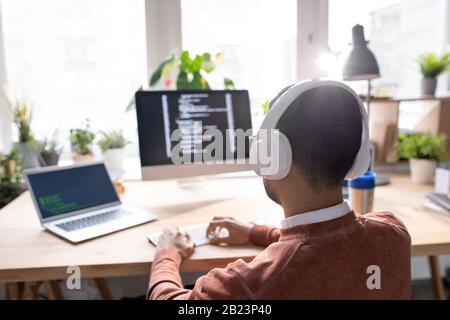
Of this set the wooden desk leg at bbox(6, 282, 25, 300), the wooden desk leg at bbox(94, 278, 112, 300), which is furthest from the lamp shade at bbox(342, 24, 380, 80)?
the wooden desk leg at bbox(6, 282, 25, 300)

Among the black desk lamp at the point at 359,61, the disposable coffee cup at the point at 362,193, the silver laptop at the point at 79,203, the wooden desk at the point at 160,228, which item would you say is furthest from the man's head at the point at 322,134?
the black desk lamp at the point at 359,61

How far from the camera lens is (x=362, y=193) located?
1.30m

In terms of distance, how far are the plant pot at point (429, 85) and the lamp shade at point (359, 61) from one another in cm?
58

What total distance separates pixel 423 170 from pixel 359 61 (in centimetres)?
58

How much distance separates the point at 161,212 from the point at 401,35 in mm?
1792

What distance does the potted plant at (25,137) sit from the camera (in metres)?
1.88

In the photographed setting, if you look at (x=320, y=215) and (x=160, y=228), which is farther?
(x=160, y=228)

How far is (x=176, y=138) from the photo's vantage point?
1.50 m

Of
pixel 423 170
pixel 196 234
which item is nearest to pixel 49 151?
pixel 196 234

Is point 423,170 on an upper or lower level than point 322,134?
lower

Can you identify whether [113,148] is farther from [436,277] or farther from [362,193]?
[436,277]

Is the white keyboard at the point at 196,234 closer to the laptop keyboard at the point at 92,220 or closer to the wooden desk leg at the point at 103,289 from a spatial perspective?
the laptop keyboard at the point at 92,220

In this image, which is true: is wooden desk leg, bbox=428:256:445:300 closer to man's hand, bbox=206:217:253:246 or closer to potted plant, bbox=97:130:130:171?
man's hand, bbox=206:217:253:246
